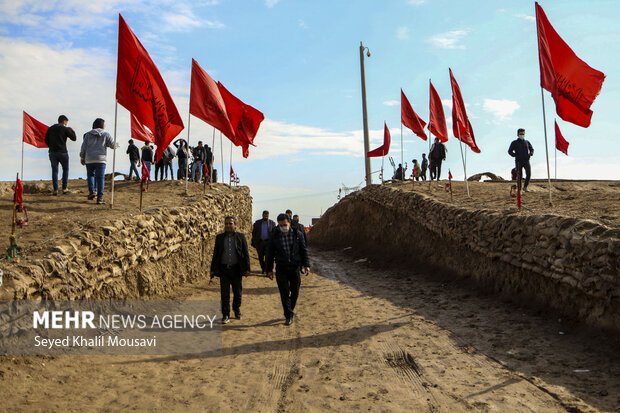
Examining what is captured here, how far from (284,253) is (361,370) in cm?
291

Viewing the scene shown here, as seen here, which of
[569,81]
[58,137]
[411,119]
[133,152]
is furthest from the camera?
[133,152]

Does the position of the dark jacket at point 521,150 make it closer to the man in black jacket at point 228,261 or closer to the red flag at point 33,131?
the man in black jacket at point 228,261

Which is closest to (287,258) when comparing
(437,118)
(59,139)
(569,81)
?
A: (59,139)

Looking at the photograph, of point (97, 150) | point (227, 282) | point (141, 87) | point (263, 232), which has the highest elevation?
point (141, 87)

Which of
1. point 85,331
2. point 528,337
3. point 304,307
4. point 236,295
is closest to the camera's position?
point 85,331

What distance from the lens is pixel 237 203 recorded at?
19.5 metres

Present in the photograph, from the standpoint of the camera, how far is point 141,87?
32.2 feet

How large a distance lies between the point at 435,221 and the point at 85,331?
10149mm

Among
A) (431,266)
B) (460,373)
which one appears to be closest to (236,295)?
(460,373)

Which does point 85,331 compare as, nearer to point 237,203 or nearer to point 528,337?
point 528,337

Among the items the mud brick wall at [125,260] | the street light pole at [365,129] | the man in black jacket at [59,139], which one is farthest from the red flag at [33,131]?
the street light pole at [365,129]

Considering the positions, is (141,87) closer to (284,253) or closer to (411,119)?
(284,253)

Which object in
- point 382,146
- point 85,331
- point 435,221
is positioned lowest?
point 85,331

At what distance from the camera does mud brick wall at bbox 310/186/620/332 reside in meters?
6.46
